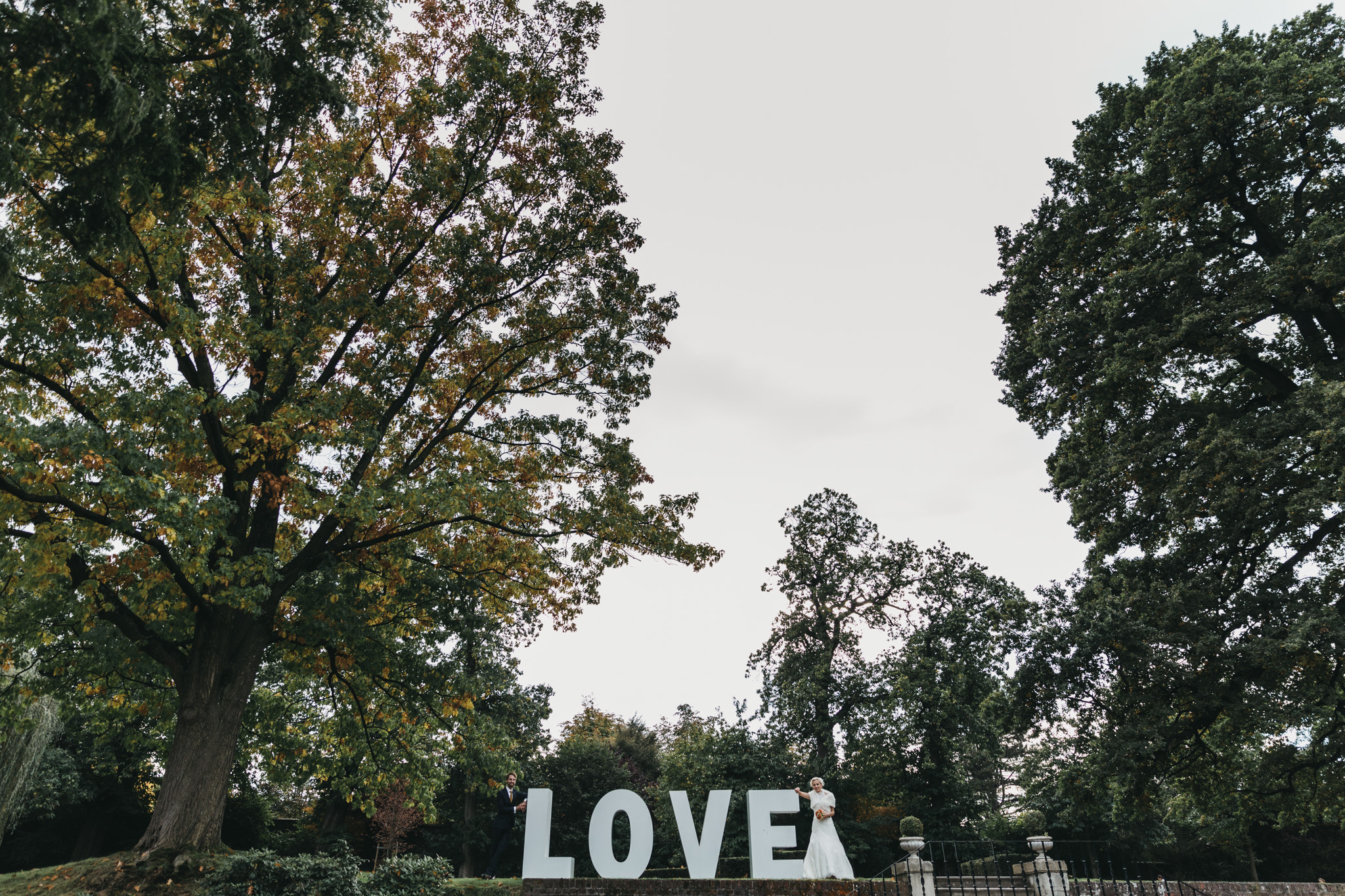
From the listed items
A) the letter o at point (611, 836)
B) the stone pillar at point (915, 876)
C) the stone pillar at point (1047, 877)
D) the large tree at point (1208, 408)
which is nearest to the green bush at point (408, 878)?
the letter o at point (611, 836)

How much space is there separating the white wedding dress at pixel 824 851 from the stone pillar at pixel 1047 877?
3.43 m

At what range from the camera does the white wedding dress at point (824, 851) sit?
1216 centimetres

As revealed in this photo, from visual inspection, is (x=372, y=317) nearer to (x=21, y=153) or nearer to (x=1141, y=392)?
(x=21, y=153)

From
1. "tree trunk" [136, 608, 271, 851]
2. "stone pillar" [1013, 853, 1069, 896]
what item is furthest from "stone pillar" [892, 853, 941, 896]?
"tree trunk" [136, 608, 271, 851]

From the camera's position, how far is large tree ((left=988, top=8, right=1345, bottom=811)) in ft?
42.4

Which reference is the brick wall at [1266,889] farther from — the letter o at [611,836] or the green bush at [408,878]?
the green bush at [408,878]

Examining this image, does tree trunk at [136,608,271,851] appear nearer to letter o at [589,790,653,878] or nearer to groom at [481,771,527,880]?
groom at [481,771,527,880]

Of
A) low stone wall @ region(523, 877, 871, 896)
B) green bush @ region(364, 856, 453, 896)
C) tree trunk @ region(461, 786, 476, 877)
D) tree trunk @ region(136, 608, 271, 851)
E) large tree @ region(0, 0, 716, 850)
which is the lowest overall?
tree trunk @ region(461, 786, 476, 877)

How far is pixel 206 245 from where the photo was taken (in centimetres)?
1260

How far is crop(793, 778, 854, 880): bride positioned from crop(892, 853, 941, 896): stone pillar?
2.94 ft

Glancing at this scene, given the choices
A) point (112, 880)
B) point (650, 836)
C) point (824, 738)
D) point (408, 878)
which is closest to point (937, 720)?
point (824, 738)

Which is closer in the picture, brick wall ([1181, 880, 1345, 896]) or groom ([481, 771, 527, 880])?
groom ([481, 771, 527, 880])

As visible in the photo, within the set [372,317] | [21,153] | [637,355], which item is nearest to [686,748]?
[637,355]

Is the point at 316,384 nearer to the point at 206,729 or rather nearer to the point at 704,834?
the point at 206,729
